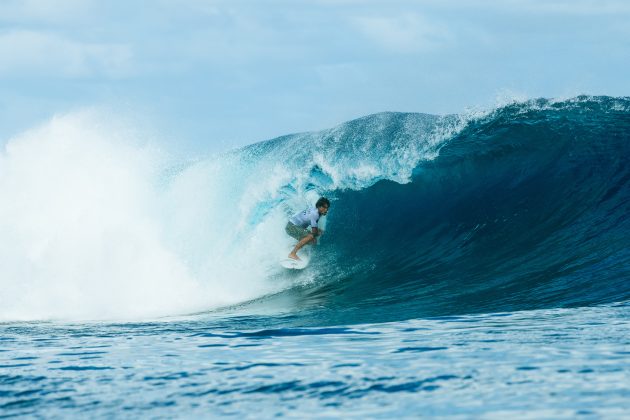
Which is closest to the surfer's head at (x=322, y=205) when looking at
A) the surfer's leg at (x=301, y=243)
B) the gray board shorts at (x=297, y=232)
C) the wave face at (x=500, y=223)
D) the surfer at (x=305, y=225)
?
the surfer at (x=305, y=225)

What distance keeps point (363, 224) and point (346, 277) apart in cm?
206

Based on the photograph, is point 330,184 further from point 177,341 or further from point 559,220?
point 177,341

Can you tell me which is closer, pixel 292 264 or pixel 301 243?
pixel 301 243

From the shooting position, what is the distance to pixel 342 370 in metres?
5.70

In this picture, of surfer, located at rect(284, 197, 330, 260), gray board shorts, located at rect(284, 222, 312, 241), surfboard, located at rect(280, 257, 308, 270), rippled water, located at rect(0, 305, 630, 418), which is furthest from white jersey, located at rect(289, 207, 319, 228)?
rippled water, located at rect(0, 305, 630, 418)

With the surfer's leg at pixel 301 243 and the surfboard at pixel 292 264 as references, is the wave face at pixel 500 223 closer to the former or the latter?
the surfboard at pixel 292 264

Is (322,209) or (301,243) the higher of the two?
(322,209)

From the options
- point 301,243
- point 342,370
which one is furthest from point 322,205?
point 342,370

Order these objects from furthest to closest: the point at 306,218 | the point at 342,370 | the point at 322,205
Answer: the point at 306,218
the point at 322,205
the point at 342,370

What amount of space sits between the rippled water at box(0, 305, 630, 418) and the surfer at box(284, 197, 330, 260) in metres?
3.05

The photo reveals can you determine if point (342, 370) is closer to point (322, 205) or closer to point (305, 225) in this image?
point (322, 205)

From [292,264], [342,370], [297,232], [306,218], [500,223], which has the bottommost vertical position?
[342,370]

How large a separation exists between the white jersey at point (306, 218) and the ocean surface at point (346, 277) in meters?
0.67

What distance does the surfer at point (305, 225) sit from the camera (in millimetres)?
10758
